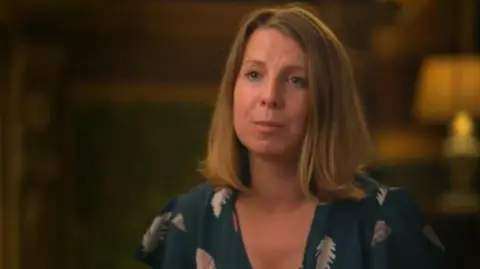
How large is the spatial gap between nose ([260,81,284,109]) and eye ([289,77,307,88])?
0.04ft

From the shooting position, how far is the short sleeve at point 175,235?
58cm

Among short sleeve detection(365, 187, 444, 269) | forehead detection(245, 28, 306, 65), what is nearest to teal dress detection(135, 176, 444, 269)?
short sleeve detection(365, 187, 444, 269)

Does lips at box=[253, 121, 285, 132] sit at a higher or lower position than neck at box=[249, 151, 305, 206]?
higher

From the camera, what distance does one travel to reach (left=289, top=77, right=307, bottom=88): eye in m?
0.55

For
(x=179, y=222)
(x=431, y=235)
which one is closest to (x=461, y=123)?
(x=431, y=235)

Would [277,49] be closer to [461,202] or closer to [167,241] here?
[167,241]

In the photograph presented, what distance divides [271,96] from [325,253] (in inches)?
4.7

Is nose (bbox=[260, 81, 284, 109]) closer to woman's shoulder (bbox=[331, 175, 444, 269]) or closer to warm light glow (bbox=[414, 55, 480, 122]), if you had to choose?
woman's shoulder (bbox=[331, 175, 444, 269])

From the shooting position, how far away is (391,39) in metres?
0.81

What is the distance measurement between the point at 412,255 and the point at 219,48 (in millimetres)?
247

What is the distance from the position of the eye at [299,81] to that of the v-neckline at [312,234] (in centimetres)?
9

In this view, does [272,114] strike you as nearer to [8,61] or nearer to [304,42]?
[304,42]

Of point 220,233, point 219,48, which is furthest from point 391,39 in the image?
point 220,233

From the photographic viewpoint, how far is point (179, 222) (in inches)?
23.1
